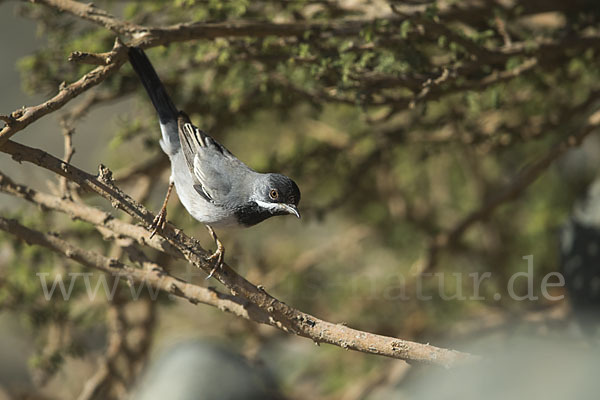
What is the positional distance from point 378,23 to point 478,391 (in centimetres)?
214

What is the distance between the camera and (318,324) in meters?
2.99

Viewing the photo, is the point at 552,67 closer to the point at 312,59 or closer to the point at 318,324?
the point at 312,59

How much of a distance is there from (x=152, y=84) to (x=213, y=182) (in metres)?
0.68

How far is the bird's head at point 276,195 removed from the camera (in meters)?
3.50

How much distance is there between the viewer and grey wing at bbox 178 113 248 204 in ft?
11.9

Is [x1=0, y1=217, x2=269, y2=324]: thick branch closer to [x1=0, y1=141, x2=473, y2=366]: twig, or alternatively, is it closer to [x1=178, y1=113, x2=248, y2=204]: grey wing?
[x1=0, y1=141, x2=473, y2=366]: twig

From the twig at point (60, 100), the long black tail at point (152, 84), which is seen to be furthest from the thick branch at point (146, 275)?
the long black tail at point (152, 84)

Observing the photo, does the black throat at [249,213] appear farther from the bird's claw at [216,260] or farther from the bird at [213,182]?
the bird's claw at [216,260]

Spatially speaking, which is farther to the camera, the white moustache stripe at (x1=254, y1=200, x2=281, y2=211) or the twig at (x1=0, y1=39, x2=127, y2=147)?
the white moustache stripe at (x1=254, y1=200, x2=281, y2=211)

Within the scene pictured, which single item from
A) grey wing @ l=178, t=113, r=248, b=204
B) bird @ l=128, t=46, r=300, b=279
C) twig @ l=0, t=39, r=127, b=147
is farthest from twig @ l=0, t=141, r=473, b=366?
grey wing @ l=178, t=113, r=248, b=204

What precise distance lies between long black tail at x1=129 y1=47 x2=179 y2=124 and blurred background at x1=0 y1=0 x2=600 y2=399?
40cm

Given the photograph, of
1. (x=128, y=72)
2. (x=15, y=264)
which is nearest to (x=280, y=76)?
(x=128, y=72)

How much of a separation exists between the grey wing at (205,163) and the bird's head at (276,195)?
7.6 inches

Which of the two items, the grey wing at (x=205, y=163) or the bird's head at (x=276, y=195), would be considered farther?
the grey wing at (x=205, y=163)
